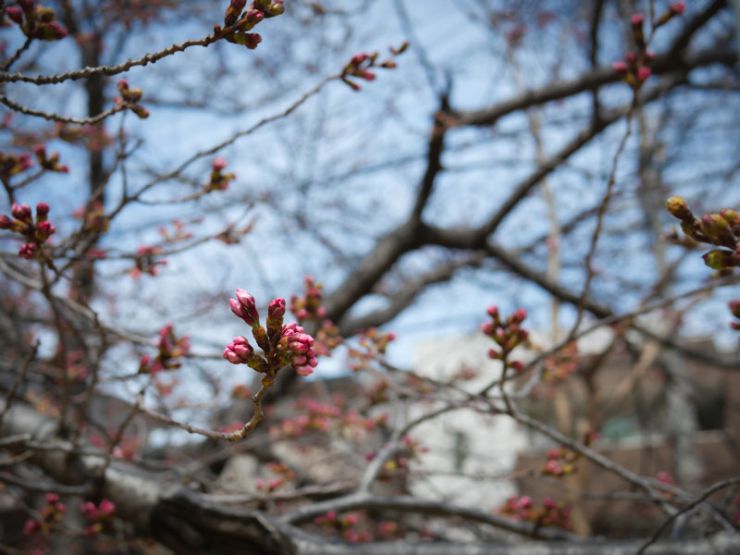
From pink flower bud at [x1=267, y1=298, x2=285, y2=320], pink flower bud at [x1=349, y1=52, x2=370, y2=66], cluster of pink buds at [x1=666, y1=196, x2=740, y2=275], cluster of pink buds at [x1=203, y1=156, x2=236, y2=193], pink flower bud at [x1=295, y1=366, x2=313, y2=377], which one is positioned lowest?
pink flower bud at [x1=295, y1=366, x2=313, y2=377]

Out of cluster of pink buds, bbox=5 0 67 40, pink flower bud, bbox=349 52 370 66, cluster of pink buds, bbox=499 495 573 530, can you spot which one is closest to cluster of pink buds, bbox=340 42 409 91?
pink flower bud, bbox=349 52 370 66

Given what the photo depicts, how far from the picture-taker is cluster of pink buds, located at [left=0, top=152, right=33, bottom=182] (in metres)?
1.51

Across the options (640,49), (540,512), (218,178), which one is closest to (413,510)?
(540,512)

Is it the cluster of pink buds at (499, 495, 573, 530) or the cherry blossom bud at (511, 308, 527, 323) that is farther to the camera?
the cluster of pink buds at (499, 495, 573, 530)

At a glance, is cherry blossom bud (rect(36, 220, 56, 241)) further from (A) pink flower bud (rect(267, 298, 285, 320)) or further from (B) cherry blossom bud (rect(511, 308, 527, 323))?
(B) cherry blossom bud (rect(511, 308, 527, 323))

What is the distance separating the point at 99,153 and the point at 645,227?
616 cm

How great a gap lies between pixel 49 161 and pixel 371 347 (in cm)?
123

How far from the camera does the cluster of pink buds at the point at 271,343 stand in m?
0.88

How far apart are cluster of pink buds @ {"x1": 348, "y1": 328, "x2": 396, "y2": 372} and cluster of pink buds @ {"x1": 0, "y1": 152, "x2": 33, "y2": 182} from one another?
122 cm

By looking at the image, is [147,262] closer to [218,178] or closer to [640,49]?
[218,178]

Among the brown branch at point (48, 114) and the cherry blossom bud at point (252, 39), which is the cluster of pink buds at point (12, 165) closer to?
the brown branch at point (48, 114)

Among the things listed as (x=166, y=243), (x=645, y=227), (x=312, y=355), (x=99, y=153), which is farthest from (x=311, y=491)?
(x=645, y=227)

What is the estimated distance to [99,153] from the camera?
574cm

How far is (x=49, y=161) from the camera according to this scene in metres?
1.79
